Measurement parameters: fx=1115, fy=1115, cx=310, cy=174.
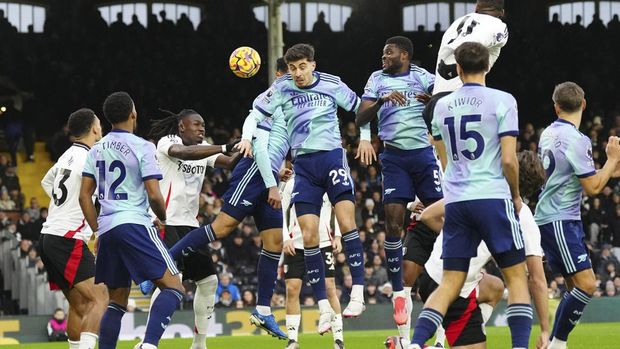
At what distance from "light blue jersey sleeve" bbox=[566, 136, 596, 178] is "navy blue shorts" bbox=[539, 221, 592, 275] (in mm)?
496

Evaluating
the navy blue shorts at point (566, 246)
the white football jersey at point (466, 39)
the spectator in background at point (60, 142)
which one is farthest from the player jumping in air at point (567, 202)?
the spectator in background at point (60, 142)

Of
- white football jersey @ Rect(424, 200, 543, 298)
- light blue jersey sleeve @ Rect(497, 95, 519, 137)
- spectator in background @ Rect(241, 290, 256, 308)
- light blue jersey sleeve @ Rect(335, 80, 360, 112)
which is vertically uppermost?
light blue jersey sleeve @ Rect(335, 80, 360, 112)

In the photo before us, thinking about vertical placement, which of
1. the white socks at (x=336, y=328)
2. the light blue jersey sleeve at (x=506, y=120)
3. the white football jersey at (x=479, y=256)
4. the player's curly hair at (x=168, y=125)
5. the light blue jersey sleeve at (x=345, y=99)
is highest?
the light blue jersey sleeve at (x=345, y=99)

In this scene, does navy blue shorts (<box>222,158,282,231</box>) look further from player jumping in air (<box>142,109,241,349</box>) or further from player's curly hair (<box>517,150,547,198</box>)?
player's curly hair (<box>517,150,547,198</box>)

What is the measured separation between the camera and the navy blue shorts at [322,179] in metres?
10.5

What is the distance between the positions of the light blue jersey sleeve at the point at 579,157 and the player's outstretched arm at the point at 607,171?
7cm

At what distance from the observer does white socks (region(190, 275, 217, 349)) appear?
36.4 feet

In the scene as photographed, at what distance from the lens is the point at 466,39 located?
9.47m

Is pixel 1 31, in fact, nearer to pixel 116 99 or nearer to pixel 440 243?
pixel 116 99

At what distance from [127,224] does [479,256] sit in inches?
111

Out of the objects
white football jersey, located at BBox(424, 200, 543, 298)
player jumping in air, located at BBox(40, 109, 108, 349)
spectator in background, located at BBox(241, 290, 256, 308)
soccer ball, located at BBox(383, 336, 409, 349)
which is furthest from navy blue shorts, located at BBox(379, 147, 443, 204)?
spectator in background, located at BBox(241, 290, 256, 308)

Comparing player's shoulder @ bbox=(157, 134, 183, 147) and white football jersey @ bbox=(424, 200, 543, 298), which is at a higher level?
player's shoulder @ bbox=(157, 134, 183, 147)

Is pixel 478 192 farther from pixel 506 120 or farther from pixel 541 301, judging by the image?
pixel 541 301

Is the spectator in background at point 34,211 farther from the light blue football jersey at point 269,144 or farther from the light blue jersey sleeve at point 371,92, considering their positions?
the light blue jersey sleeve at point 371,92
